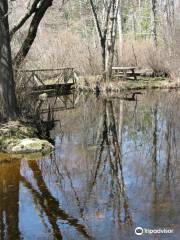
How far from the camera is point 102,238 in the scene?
5.55 meters

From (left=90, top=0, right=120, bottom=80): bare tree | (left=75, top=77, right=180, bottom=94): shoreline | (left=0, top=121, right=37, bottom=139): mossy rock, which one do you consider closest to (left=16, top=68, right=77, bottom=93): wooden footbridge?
(left=75, top=77, right=180, bottom=94): shoreline

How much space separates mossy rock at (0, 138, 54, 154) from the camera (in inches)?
395

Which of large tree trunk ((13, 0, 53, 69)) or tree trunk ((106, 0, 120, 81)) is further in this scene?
tree trunk ((106, 0, 120, 81))

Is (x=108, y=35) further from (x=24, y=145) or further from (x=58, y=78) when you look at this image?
(x=24, y=145)

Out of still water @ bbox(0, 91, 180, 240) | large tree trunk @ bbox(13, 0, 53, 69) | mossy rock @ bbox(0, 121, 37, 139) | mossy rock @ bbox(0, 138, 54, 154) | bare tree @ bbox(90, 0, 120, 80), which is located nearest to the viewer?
still water @ bbox(0, 91, 180, 240)

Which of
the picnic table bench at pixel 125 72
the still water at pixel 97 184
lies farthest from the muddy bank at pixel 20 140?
the picnic table bench at pixel 125 72

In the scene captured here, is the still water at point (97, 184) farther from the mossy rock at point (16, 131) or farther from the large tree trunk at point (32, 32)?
the large tree trunk at point (32, 32)

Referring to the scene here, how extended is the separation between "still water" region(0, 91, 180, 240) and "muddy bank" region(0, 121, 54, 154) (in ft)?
1.21

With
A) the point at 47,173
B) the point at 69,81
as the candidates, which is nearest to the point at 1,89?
the point at 47,173

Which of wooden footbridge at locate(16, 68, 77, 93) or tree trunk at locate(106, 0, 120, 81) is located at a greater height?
tree trunk at locate(106, 0, 120, 81)

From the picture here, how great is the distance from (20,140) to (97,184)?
314 centimetres

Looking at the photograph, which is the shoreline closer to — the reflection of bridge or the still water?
the reflection of bridge

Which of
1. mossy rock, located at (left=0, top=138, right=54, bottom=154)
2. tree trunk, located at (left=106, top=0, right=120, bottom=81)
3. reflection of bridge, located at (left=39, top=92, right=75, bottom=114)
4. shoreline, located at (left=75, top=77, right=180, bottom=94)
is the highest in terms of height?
tree trunk, located at (left=106, top=0, right=120, bottom=81)

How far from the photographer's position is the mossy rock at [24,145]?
32.9ft
